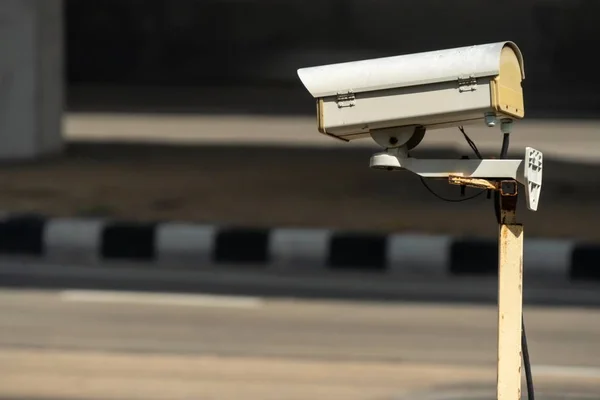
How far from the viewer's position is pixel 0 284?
20.3 feet

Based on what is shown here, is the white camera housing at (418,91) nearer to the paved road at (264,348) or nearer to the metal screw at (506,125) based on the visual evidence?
the metal screw at (506,125)

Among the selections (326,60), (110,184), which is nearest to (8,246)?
(110,184)

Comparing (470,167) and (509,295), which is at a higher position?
(470,167)

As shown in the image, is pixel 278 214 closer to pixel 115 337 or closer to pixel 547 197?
pixel 547 197

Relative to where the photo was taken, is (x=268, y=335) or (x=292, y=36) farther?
(x=292, y=36)

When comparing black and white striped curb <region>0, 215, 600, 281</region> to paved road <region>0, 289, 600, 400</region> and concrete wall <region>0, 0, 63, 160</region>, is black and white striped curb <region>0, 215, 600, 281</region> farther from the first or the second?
concrete wall <region>0, 0, 63, 160</region>

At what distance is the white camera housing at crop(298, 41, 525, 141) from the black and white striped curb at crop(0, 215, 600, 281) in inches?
180

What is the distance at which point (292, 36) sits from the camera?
64.6ft

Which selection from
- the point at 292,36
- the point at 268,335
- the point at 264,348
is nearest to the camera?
the point at 264,348

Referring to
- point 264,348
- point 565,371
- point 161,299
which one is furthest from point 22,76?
point 565,371

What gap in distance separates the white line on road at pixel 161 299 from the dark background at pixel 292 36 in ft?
43.6

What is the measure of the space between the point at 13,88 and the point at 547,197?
4.17 meters

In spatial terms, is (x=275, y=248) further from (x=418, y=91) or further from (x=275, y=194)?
(x=418, y=91)

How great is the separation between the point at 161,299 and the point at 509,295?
3923mm
